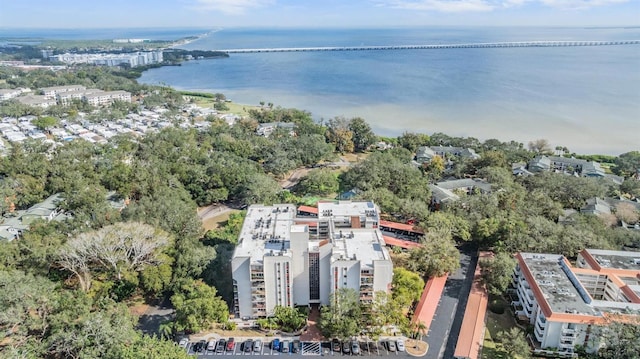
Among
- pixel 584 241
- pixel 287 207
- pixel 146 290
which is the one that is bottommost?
pixel 146 290

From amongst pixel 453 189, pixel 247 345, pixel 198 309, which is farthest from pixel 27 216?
pixel 453 189

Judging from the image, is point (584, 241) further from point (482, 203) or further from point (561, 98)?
point (561, 98)

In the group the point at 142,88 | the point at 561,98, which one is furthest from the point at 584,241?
the point at 142,88

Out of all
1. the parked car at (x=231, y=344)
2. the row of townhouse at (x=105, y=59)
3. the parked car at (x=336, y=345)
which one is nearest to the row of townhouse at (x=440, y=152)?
the parked car at (x=336, y=345)

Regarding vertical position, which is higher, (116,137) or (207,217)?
(116,137)

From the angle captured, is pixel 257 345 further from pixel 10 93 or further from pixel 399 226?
pixel 10 93

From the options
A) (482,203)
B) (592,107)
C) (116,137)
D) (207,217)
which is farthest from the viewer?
(592,107)
